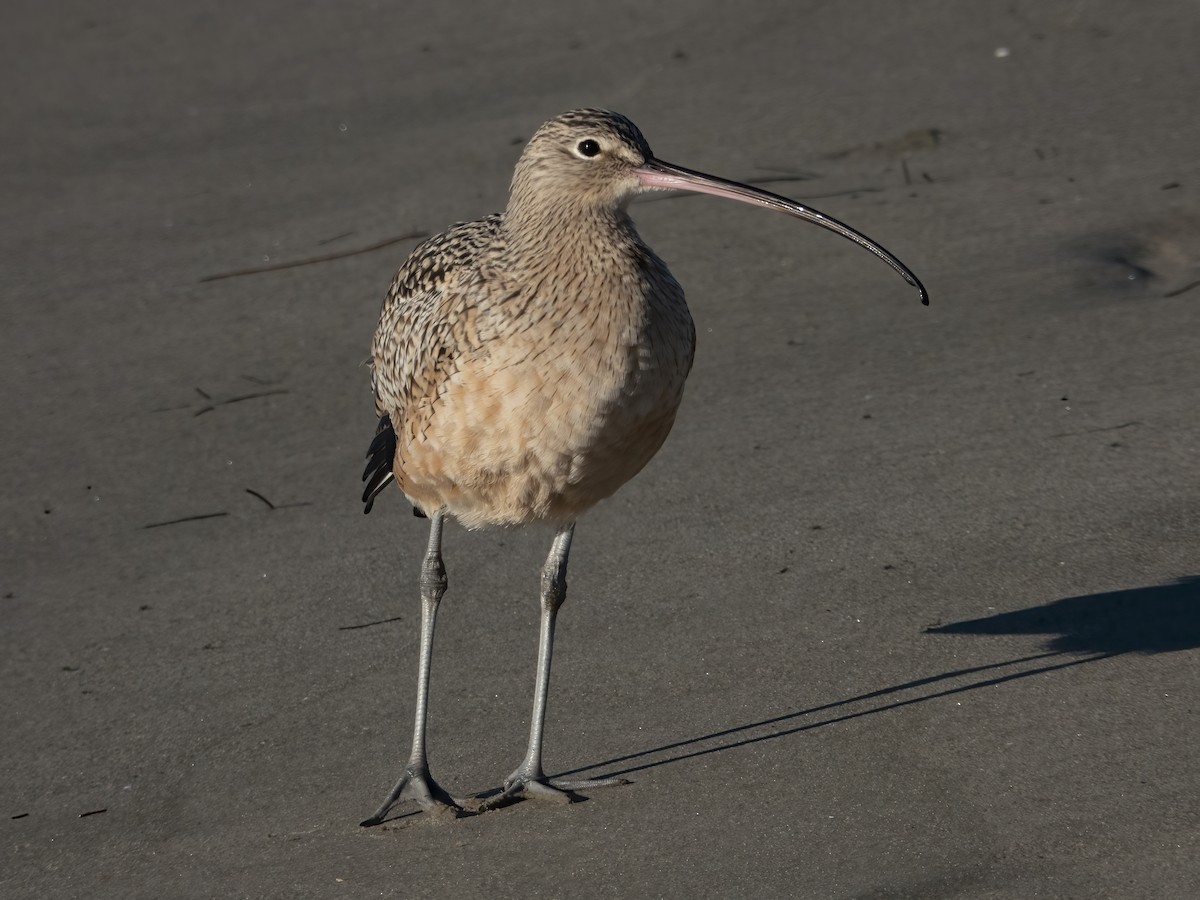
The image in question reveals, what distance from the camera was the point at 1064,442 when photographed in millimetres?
5438

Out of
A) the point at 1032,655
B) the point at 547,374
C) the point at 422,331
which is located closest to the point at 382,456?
the point at 422,331

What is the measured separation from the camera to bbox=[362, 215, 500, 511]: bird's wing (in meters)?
4.04

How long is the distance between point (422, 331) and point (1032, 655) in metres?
1.85

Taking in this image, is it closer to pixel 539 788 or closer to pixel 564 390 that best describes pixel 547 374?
pixel 564 390

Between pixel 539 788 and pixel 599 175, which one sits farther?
pixel 539 788

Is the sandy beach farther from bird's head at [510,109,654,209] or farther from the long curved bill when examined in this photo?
bird's head at [510,109,654,209]

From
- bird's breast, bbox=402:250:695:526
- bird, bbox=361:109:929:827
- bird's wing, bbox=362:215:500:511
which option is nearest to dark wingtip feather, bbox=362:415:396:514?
bird's wing, bbox=362:215:500:511

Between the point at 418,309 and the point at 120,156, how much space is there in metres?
4.26

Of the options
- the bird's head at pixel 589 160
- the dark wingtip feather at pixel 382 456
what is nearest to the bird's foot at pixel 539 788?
the dark wingtip feather at pixel 382 456

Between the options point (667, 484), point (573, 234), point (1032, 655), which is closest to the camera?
point (573, 234)

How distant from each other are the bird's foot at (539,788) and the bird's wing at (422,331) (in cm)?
92

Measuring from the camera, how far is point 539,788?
413cm

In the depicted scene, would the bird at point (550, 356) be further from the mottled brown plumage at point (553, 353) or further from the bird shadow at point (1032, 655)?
the bird shadow at point (1032, 655)

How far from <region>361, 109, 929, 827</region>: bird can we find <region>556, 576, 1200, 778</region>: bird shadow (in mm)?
271
